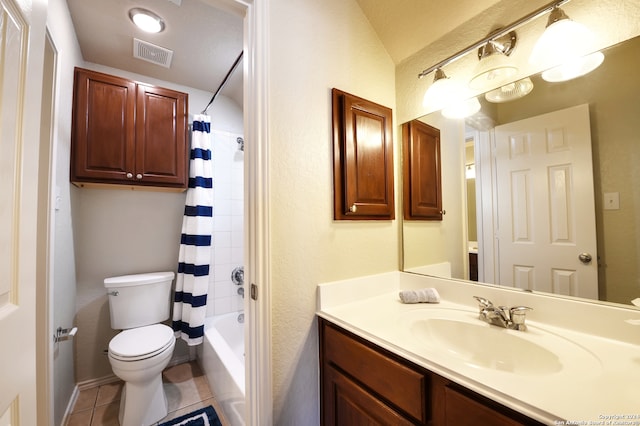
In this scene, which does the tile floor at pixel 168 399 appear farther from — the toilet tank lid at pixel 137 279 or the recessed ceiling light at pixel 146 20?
the recessed ceiling light at pixel 146 20

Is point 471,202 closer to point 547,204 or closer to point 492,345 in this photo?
point 547,204

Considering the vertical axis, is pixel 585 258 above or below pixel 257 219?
below

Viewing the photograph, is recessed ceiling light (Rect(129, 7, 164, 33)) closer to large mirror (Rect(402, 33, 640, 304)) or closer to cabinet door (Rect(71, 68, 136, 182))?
cabinet door (Rect(71, 68, 136, 182))

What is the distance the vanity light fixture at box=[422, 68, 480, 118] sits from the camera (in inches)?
45.9

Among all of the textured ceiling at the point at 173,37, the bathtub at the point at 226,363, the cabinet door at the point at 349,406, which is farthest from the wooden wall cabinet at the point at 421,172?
the bathtub at the point at 226,363

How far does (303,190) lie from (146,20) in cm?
148

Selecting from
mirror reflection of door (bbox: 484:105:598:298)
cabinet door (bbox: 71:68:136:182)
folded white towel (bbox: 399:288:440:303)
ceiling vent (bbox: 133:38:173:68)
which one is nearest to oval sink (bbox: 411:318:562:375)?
folded white towel (bbox: 399:288:440:303)

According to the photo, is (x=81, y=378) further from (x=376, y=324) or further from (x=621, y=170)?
(x=621, y=170)

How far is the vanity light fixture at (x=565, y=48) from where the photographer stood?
0.82 meters

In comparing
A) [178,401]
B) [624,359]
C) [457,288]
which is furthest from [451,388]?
[178,401]

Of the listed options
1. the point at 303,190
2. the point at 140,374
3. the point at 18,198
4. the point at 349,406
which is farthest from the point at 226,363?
the point at 18,198

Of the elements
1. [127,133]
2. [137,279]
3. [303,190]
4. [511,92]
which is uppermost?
[127,133]

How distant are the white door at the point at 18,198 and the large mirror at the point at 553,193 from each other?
56.9 inches

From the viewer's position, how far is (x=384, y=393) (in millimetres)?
801
